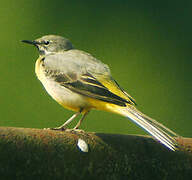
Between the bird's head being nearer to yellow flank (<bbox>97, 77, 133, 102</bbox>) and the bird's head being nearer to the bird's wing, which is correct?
the bird's wing

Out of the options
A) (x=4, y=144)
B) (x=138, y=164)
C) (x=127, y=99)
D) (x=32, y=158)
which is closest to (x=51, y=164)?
(x=32, y=158)

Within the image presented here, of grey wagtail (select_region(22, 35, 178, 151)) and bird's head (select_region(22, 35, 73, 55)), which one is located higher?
bird's head (select_region(22, 35, 73, 55))

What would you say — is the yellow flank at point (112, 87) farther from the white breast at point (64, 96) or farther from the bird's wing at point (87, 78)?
the white breast at point (64, 96)

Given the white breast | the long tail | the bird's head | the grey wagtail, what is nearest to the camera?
the long tail

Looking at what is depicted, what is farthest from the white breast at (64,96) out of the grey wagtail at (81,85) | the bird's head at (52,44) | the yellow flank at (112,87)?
the bird's head at (52,44)

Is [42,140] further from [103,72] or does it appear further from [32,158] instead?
[103,72]

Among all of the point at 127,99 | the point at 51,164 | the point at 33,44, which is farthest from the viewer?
the point at 33,44

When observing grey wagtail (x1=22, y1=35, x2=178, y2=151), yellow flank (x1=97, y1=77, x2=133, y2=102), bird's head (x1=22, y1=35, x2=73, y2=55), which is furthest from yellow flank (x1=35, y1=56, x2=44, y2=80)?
yellow flank (x1=97, y1=77, x2=133, y2=102)
